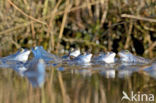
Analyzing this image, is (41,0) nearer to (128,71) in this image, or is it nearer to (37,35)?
(37,35)

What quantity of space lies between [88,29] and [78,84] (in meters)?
6.93

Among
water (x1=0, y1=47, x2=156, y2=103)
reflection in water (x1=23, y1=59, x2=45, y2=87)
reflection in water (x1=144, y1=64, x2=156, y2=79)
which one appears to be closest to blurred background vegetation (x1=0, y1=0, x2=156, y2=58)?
water (x1=0, y1=47, x2=156, y2=103)

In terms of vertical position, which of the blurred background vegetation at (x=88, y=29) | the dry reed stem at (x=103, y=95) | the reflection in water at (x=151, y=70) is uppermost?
the blurred background vegetation at (x=88, y=29)

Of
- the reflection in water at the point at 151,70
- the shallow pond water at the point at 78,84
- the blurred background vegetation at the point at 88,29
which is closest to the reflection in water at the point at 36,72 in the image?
the shallow pond water at the point at 78,84

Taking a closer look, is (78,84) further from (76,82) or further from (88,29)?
(88,29)

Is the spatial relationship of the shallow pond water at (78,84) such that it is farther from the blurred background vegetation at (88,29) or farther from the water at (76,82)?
the blurred background vegetation at (88,29)

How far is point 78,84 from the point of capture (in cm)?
587

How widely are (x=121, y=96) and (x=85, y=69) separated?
8.19ft

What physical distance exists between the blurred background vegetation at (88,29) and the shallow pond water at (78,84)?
3.71 meters

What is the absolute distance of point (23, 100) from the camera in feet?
15.7

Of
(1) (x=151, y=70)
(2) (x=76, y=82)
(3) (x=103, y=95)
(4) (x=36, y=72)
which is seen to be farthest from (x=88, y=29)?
(3) (x=103, y=95)

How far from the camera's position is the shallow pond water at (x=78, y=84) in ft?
16.3

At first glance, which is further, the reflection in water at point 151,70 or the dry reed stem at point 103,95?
the reflection in water at point 151,70

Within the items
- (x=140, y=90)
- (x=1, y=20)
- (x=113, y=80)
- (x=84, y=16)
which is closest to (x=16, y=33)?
(x=1, y=20)
